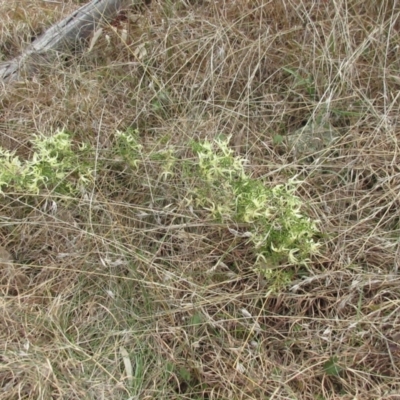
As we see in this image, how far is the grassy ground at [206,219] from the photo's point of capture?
5.54 feet

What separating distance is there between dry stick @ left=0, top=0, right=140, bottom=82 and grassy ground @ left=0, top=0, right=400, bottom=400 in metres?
0.09

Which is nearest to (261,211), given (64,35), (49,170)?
(49,170)

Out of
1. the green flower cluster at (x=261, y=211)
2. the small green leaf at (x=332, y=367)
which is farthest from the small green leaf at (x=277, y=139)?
the small green leaf at (x=332, y=367)

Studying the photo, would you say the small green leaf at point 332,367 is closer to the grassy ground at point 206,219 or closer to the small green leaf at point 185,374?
the grassy ground at point 206,219

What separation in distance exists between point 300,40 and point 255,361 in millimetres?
1437

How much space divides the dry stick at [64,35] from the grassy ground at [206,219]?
94 mm

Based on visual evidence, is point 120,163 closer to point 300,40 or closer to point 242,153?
point 242,153

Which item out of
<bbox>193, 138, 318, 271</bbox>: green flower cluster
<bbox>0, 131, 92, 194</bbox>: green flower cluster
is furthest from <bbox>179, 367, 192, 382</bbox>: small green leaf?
<bbox>0, 131, 92, 194</bbox>: green flower cluster

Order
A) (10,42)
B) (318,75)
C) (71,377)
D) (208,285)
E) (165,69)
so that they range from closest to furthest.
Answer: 1. (71,377)
2. (208,285)
3. (318,75)
4. (165,69)
5. (10,42)

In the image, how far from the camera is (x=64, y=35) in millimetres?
2732

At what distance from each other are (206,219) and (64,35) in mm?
1352

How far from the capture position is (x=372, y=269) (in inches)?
72.8

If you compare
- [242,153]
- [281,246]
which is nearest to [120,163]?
[242,153]

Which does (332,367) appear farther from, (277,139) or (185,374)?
(277,139)
